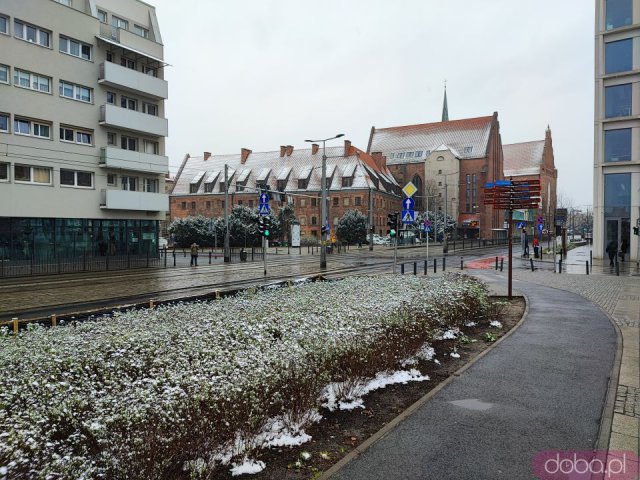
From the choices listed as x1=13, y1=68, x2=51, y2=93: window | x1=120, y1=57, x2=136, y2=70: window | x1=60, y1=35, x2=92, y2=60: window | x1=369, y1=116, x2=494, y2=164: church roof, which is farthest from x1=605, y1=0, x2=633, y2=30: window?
x1=369, y1=116, x2=494, y2=164: church roof

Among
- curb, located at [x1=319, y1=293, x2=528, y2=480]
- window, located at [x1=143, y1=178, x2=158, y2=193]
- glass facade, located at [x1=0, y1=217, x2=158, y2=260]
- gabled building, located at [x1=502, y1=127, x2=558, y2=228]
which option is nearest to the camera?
curb, located at [x1=319, y1=293, x2=528, y2=480]

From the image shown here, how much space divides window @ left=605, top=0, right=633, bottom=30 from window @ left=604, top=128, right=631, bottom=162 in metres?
7.89

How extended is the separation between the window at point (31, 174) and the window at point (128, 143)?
6646mm

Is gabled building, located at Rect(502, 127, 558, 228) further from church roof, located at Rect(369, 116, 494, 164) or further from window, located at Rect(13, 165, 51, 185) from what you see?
window, located at Rect(13, 165, 51, 185)

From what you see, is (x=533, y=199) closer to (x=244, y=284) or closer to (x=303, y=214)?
(x=244, y=284)

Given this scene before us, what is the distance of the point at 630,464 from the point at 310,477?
2.85m

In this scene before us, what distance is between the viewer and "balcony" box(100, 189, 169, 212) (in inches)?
1325

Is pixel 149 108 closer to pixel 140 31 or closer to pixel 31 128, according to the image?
pixel 140 31

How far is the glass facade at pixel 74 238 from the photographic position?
28.4 meters

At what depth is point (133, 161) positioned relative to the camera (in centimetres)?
3541

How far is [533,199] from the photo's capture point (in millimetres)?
15641

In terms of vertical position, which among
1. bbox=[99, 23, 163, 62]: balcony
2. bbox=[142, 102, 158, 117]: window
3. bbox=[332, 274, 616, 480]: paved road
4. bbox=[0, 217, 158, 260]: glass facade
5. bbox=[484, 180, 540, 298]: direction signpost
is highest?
bbox=[99, 23, 163, 62]: balcony

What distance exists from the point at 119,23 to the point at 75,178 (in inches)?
528

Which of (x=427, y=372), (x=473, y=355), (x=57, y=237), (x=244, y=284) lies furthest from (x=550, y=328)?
(x=57, y=237)
